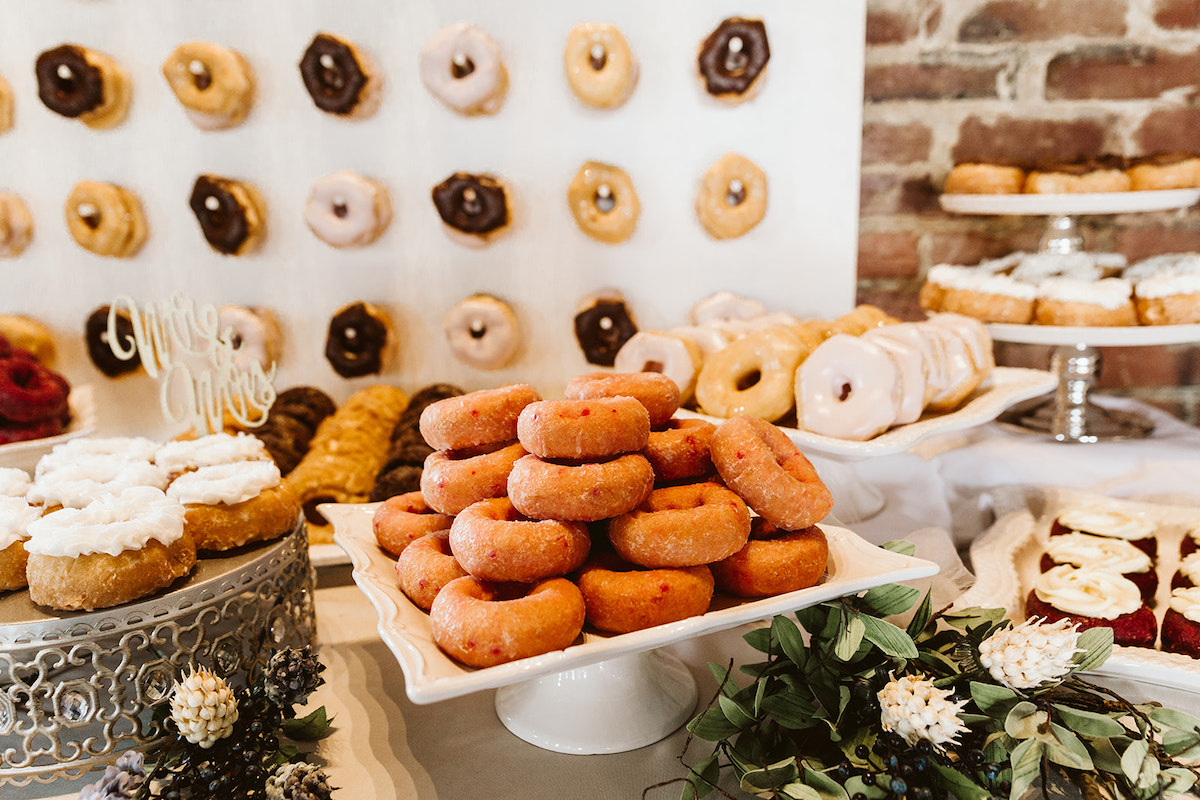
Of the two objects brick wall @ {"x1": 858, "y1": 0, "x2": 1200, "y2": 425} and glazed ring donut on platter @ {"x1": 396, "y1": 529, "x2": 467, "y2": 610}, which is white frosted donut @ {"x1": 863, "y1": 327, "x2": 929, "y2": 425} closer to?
glazed ring donut on platter @ {"x1": 396, "y1": 529, "x2": 467, "y2": 610}

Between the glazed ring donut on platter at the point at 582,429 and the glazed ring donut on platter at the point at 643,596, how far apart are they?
0.13 meters

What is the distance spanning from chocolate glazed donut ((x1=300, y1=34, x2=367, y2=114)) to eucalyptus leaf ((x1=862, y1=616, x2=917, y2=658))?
60.0 inches

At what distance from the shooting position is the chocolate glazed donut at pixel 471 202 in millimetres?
1802

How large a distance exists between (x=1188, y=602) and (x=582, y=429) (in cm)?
79

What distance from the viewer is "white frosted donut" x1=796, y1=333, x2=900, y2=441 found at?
1.19 metres

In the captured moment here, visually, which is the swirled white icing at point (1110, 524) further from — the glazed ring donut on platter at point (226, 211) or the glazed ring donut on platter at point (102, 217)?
the glazed ring donut on platter at point (102, 217)

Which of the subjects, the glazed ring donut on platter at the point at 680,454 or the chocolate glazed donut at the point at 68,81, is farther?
the chocolate glazed donut at the point at 68,81

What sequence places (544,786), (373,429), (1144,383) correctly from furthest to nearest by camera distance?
(1144,383) → (373,429) → (544,786)

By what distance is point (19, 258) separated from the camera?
5.87 feet

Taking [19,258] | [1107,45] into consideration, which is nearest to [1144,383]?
[1107,45]

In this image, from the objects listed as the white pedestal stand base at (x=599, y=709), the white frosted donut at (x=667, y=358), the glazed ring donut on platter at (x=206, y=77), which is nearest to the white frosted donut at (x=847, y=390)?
the white frosted donut at (x=667, y=358)

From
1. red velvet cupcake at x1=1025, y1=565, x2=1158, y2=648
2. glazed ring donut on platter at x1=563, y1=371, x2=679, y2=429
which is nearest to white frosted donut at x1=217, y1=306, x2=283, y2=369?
glazed ring donut on platter at x1=563, y1=371, x2=679, y2=429

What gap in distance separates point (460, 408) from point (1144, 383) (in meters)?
2.05

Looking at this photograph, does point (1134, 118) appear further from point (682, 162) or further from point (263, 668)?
point (263, 668)
